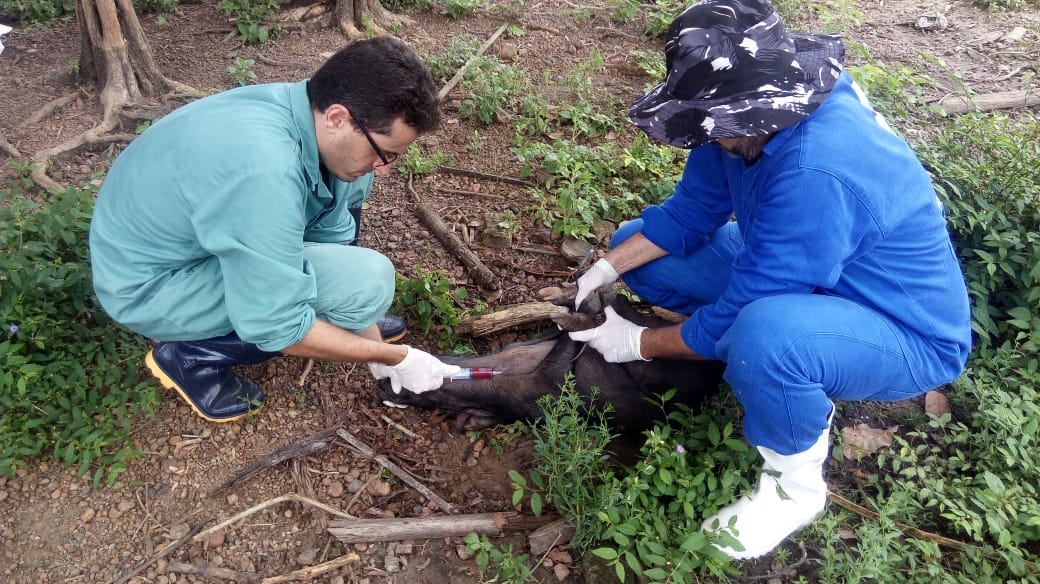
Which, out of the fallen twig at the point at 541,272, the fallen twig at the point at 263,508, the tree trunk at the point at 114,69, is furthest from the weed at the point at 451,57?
the fallen twig at the point at 263,508

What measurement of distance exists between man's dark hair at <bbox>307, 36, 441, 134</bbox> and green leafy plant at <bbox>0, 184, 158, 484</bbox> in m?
1.51

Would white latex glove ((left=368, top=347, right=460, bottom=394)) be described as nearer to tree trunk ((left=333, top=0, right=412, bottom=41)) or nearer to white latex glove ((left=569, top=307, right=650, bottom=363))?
white latex glove ((left=569, top=307, right=650, bottom=363))

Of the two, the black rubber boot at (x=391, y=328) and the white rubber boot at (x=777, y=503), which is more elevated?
the white rubber boot at (x=777, y=503)

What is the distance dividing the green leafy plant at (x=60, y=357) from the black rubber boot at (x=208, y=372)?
0.12m

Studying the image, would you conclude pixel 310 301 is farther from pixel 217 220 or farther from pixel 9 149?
pixel 9 149

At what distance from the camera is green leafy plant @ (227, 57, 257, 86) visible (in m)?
4.69

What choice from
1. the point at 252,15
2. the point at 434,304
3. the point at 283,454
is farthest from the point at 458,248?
the point at 252,15

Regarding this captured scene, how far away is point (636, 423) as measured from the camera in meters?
2.73

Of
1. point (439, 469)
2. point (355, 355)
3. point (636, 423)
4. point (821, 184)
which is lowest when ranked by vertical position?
point (439, 469)

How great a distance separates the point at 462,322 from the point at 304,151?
3.93 ft

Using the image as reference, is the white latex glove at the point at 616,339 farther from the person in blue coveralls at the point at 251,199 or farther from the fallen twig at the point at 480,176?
the fallen twig at the point at 480,176

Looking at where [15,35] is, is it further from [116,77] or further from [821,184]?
[821,184]

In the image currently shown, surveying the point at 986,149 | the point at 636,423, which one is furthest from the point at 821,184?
the point at 986,149

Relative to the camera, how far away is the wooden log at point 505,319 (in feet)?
10.1
